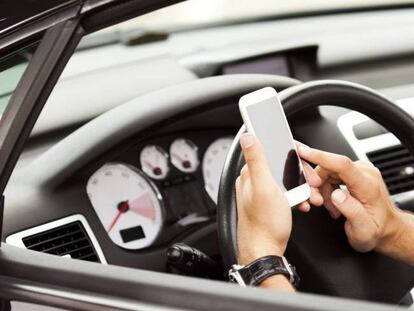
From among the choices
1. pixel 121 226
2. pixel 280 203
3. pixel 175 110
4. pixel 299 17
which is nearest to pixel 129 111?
pixel 175 110

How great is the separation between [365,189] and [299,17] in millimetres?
2097

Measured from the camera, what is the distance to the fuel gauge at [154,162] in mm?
2486

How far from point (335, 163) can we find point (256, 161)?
1.01 feet

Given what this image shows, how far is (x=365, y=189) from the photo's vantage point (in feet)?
5.87

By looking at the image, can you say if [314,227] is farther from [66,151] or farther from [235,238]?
[66,151]

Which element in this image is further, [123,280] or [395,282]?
[395,282]

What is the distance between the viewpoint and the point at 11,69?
5.08 ft

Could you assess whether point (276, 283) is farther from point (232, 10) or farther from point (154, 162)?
point (232, 10)

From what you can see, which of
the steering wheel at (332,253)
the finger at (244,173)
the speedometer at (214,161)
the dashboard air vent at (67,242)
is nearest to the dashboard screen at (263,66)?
the speedometer at (214,161)

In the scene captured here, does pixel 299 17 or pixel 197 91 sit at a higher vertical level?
pixel 299 17

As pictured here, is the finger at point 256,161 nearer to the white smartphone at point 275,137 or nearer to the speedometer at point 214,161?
the white smartphone at point 275,137

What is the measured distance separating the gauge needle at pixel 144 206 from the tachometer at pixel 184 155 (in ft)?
0.46

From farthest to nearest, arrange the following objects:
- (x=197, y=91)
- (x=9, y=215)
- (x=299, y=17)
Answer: (x=299, y=17), (x=197, y=91), (x=9, y=215)

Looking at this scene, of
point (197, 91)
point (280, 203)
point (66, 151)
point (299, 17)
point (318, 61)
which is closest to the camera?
point (280, 203)
